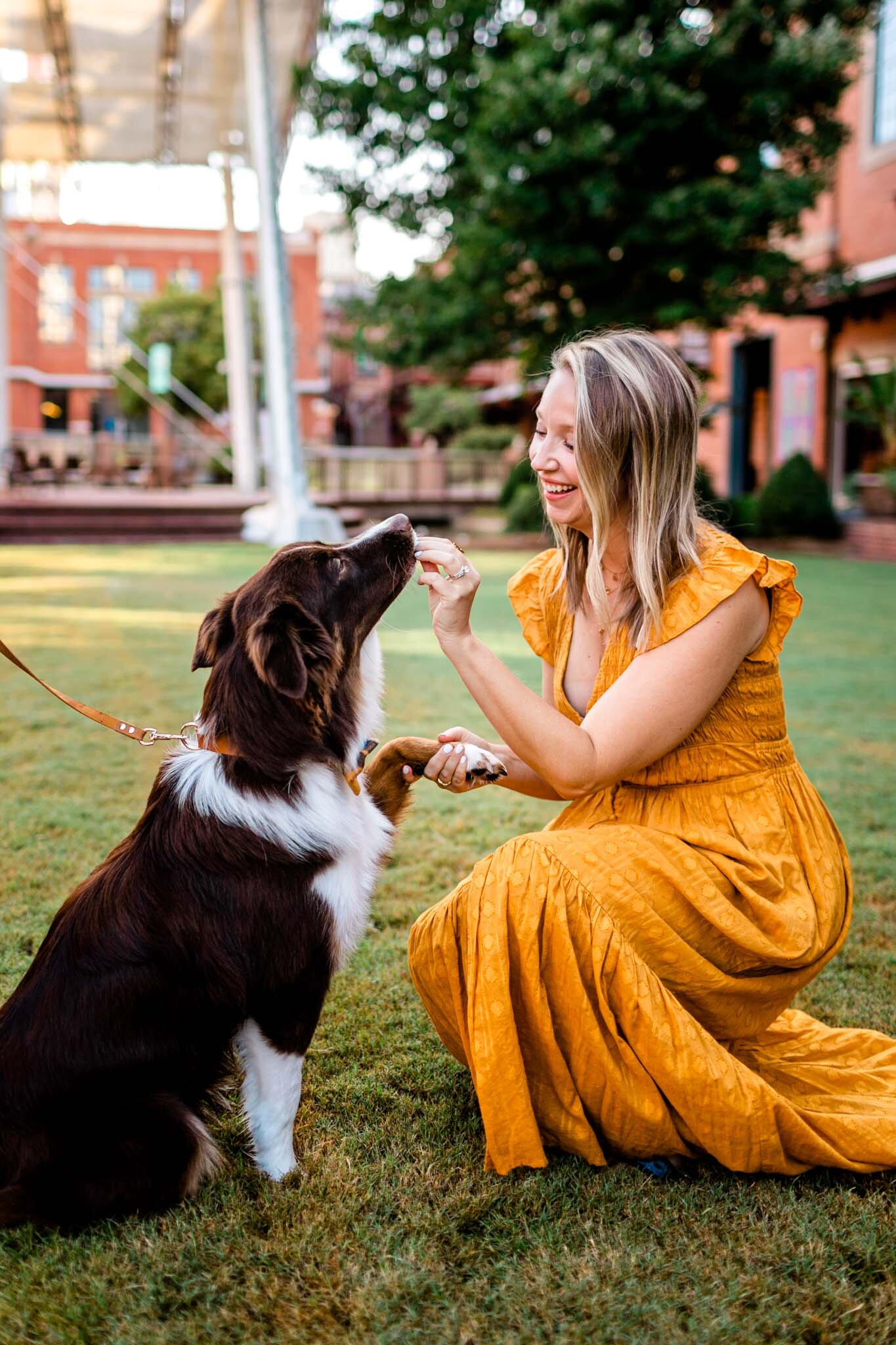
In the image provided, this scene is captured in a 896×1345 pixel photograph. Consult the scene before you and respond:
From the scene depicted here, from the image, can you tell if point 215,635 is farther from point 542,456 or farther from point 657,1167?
point 657,1167

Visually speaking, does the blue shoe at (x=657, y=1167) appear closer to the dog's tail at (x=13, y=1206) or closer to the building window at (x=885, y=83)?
the dog's tail at (x=13, y=1206)

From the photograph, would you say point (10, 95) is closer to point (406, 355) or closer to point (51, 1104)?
point (406, 355)

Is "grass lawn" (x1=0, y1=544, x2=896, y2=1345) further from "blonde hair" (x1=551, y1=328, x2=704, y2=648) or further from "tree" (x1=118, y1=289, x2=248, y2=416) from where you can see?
"tree" (x1=118, y1=289, x2=248, y2=416)

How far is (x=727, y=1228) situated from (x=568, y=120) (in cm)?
1734

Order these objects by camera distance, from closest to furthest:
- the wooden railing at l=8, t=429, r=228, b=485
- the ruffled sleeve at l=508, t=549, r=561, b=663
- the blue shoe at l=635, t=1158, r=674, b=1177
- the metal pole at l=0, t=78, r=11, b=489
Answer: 1. the blue shoe at l=635, t=1158, r=674, b=1177
2. the ruffled sleeve at l=508, t=549, r=561, b=663
3. the metal pole at l=0, t=78, r=11, b=489
4. the wooden railing at l=8, t=429, r=228, b=485

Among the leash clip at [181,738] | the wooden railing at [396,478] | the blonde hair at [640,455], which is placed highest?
the wooden railing at [396,478]

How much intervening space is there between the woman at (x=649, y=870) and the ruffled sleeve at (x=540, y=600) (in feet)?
0.67

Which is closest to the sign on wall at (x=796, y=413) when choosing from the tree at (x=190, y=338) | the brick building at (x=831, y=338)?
the brick building at (x=831, y=338)

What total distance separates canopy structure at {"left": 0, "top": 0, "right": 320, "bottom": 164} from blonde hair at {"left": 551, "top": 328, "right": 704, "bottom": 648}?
1614 cm

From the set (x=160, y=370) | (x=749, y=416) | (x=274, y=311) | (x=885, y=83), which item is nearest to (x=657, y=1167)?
(x=274, y=311)

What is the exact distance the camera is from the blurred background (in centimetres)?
1667

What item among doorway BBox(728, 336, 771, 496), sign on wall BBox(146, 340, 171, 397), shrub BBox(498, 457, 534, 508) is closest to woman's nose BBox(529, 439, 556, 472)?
shrub BBox(498, 457, 534, 508)

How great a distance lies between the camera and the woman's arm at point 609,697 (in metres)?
2.47

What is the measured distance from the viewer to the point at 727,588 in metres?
2.53
